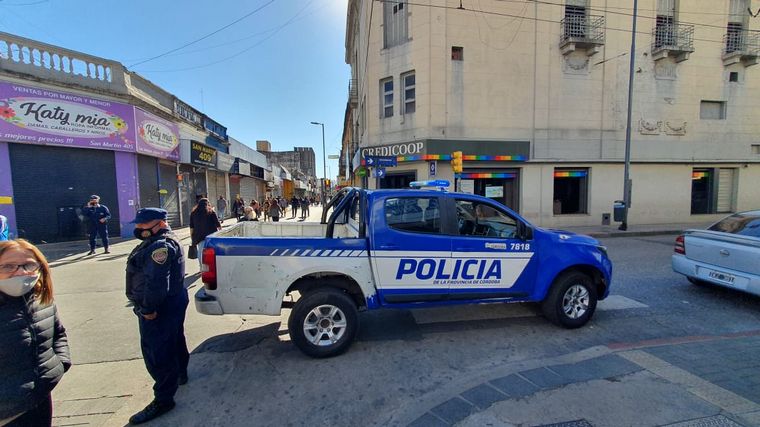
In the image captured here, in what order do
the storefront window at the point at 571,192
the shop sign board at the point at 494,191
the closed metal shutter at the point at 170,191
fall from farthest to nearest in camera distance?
the storefront window at the point at 571,192 → the shop sign board at the point at 494,191 → the closed metal shutter at the point at 170,191

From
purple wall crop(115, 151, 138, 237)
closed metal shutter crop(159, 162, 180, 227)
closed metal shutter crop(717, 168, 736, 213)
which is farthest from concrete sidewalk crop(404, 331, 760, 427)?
closed metal shutter crop(717, 168, 736, 213)

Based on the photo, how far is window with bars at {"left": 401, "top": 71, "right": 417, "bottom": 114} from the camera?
14467 mm

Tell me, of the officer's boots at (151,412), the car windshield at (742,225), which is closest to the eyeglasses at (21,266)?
the officer's boots at (151,412)

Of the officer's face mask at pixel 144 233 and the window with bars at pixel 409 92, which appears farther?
the window with bars at pixel 409 92

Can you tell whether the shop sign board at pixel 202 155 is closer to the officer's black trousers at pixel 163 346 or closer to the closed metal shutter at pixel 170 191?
the closed metal shutter at pixel 170 191

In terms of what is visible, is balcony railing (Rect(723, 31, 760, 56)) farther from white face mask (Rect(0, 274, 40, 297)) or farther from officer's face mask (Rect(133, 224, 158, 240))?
white face mask (Rect(0, 274, 40, 297))

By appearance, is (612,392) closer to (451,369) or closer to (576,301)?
(451,369)

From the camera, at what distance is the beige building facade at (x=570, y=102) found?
14.0 m

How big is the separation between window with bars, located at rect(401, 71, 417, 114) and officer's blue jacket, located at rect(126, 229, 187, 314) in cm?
1318

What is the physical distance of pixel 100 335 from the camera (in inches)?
169

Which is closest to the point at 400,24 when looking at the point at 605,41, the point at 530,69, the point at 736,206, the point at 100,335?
the point at 530,69

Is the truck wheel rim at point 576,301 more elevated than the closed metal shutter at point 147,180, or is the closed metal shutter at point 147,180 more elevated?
the closed metal shutter at point 147,180

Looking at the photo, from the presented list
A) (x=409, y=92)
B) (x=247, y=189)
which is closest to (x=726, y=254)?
(x=409, y=92)

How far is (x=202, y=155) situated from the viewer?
666 inches
